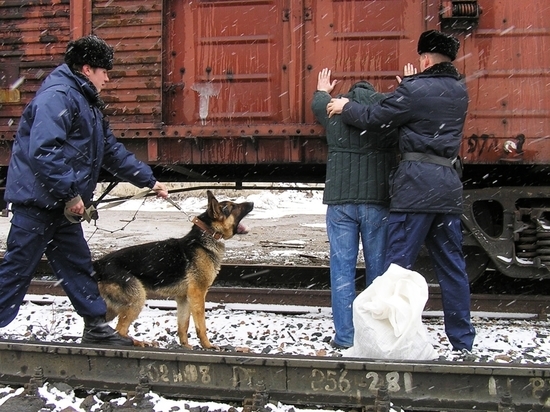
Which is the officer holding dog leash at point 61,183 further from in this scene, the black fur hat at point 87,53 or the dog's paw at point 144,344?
the dog's paw at point 144,344

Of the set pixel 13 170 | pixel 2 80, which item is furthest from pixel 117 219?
pixel 13 170

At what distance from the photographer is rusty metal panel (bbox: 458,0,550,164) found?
5.00 metres

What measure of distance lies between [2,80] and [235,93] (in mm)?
2413

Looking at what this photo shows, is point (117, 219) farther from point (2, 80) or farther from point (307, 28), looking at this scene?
point (307, 28)

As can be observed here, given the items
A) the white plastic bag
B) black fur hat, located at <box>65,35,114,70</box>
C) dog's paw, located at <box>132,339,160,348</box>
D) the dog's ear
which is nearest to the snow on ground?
dog's paw, located at <box>132,339,160,348</box>

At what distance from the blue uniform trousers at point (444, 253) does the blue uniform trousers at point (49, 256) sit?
210 centimetres

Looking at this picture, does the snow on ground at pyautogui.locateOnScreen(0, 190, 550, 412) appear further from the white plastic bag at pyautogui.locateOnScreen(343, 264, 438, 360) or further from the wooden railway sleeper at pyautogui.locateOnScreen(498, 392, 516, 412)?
the wooden railway sleeper at pyautogui.locateOnScreen(498, 392, 516, 412)

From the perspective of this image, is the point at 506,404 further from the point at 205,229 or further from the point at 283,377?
the point at 205,229

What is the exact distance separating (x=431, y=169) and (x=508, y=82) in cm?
169

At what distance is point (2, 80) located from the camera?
18.9 ft

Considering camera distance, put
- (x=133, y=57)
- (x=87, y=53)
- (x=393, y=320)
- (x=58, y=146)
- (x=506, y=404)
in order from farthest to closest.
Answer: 1. (x=133, y=57)
2. (x=87, y=53)
3. (x=58, y=146)
4. (x=393, y=320)
5. (x=506, y=404)

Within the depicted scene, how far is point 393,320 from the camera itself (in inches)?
133

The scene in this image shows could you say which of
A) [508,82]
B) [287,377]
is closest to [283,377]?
[287,377]

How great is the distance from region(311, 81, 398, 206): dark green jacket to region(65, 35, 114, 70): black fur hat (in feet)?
5.67
